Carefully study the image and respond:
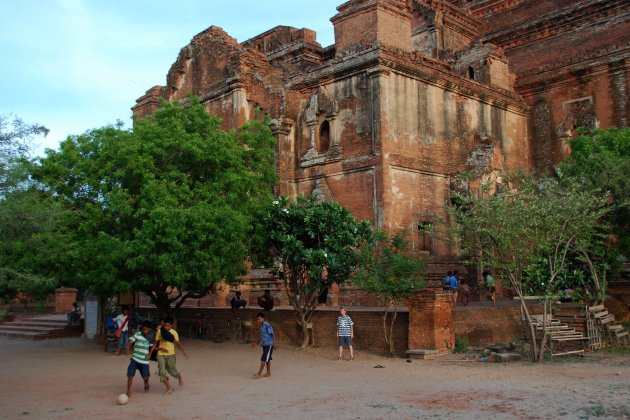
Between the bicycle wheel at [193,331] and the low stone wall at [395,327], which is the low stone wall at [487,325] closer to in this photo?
the low stone wall at [395,327]

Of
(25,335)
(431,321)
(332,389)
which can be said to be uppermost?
(431,321)

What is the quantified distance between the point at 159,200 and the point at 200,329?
6.28 metres

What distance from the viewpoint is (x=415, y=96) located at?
22312 mm

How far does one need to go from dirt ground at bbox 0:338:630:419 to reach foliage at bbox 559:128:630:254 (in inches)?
150

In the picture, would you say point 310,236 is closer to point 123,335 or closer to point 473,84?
point 123,335

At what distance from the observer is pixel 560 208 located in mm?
14539

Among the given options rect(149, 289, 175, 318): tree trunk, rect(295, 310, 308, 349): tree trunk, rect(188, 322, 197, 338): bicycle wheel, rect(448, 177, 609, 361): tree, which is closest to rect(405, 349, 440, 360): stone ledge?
rect(448, 177, 609, 361): tree

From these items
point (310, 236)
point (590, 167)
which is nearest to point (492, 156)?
point (590, 167)

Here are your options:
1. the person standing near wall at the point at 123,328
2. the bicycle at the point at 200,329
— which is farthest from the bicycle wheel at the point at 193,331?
the person standing near wall at the point at 123,328

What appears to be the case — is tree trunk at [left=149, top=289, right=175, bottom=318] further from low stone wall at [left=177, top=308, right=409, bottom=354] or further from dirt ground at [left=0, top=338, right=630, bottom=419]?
dirt ground at [left=0, top=338, right=630, bottom=419]

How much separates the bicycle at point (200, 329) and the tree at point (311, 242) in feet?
13.7

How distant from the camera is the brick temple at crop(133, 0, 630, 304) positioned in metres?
21.6

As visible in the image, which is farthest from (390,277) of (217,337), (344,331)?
(217,337)

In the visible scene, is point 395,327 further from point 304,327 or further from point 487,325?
point 304,327
